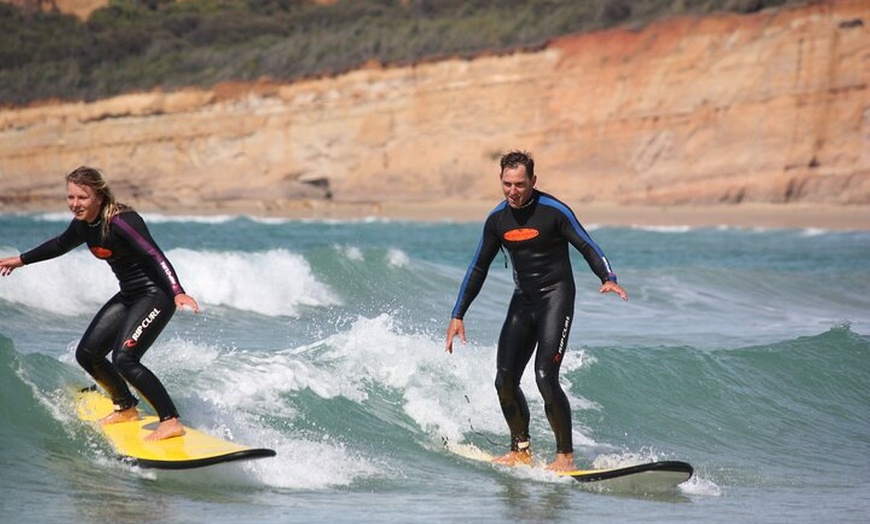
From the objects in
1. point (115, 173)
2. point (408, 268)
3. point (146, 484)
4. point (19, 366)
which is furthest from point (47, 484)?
point (115, 173)

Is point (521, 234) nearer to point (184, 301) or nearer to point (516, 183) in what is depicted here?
point (516, 183)

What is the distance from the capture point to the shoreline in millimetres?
36875

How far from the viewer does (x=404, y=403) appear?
8.91 m

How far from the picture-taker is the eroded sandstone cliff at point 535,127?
3869 cm

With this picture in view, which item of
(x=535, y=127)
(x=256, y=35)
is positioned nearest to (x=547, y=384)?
(x=535, y=127)

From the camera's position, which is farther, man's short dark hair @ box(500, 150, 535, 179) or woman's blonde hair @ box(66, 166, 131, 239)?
man's short dark hair @ box(500, 150, 535, 179)

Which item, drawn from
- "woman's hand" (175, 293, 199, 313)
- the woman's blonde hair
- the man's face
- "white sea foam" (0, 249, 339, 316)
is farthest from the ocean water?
the man's face

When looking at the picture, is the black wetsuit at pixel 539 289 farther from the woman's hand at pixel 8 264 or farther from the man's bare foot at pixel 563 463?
the woman's hand at pixel 8 264

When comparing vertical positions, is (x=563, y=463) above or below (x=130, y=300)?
below

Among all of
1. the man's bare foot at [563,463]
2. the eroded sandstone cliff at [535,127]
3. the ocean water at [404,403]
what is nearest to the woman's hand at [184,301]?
the ocean water at [404,403]

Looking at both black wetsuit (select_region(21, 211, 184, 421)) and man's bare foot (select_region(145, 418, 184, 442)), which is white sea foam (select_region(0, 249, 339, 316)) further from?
man's bare foot (select_region(145, 418, 184, 442))

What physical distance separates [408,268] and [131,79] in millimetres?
41409

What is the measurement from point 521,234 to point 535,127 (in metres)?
37.1

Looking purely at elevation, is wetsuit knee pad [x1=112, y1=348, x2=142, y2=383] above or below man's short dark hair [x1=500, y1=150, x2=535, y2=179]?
below
